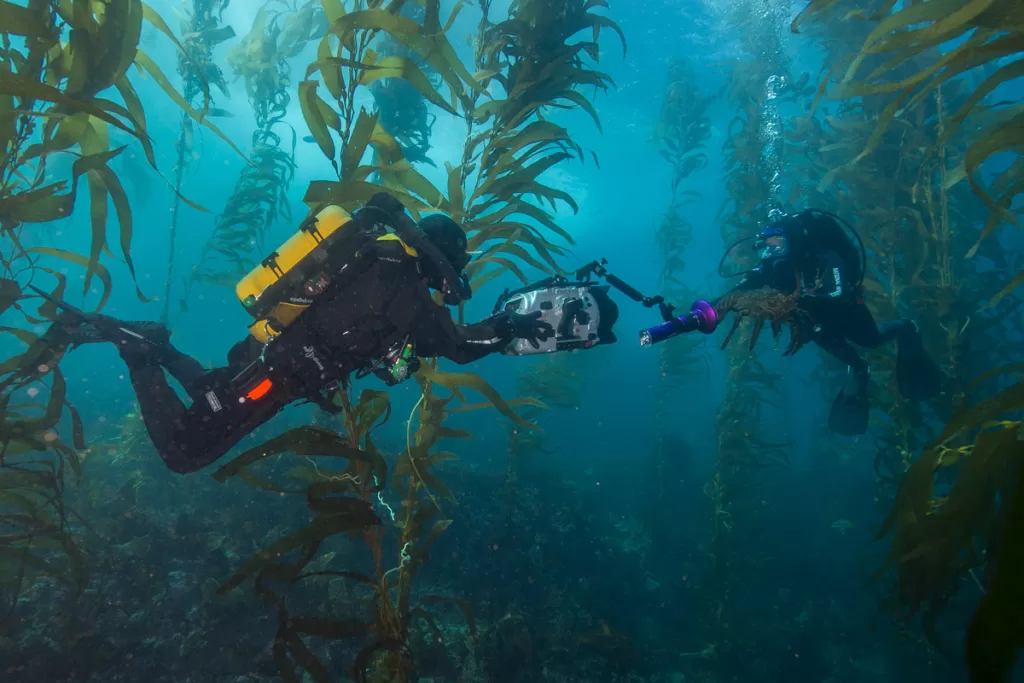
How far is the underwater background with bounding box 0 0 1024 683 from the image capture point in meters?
2.54

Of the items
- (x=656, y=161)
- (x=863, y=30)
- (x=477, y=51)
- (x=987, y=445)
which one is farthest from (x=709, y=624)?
(x=656, y=161)

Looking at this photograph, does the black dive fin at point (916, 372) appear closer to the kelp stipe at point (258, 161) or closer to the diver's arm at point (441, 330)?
the diver's arm at point (441, 330)

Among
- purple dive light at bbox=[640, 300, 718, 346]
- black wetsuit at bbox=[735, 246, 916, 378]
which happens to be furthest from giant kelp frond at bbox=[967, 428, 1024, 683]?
black wetsuit at bbox=[735, 246, 916, 378]

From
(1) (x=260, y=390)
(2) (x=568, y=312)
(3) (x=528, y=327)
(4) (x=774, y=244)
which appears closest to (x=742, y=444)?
(4) (x=774, y=244)

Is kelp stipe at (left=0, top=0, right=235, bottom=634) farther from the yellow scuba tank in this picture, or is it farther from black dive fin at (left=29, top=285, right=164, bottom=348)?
the yellow scuba tank

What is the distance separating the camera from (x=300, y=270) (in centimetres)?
283

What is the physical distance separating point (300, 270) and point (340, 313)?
1.14ft

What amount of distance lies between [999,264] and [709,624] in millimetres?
7977

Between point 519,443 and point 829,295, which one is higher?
point 519,443

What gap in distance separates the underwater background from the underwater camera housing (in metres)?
0.44

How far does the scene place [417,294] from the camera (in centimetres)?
303

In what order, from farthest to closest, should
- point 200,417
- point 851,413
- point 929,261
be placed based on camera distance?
point 929,261 → point 851,413 → point 200,417

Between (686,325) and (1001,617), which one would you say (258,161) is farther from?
(1001,617)

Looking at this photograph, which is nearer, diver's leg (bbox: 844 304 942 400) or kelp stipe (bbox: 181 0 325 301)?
diver's leg (bbox: 844 304 942 400)
